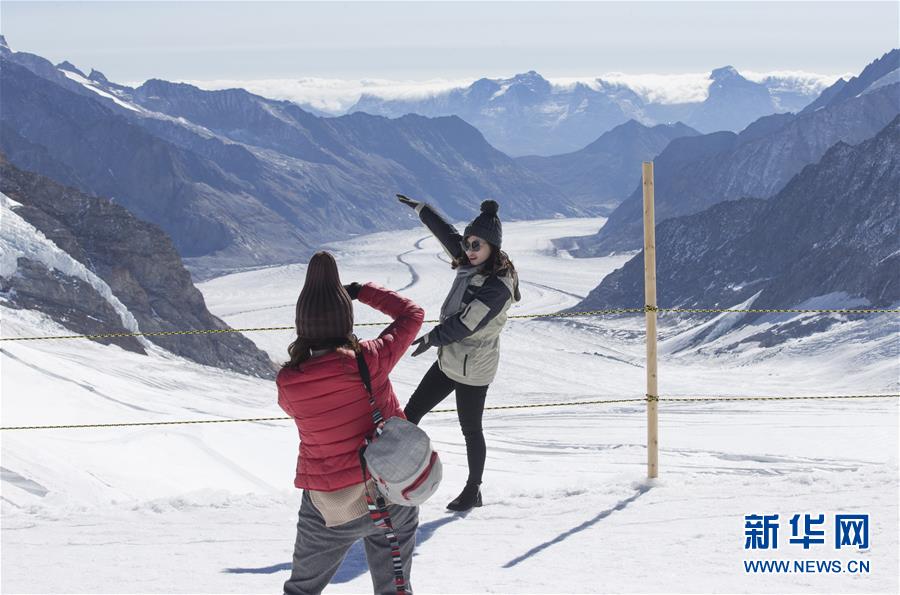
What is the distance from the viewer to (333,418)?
12.6 ft

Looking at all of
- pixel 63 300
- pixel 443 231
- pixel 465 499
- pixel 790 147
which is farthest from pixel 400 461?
pixel 790 147

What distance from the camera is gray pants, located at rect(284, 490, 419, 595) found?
3.95 m

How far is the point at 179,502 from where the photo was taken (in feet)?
22.9

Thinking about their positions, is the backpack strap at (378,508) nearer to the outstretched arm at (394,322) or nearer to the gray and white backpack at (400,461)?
the gray and white backpack at (400,461)

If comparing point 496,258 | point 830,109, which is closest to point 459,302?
point 496,258

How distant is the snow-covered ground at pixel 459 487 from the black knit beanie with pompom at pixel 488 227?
2072mm

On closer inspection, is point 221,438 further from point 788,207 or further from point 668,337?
point 788,207

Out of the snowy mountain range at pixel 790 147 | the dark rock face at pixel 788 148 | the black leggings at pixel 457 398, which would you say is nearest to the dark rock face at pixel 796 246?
the black leggings at pixel 457 398

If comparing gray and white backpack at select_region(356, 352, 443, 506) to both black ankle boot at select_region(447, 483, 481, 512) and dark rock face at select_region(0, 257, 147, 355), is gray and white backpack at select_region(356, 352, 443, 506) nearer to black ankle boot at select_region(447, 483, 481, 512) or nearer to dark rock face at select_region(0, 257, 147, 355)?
black ankle boot at select_region(447, 483, 481, 512)

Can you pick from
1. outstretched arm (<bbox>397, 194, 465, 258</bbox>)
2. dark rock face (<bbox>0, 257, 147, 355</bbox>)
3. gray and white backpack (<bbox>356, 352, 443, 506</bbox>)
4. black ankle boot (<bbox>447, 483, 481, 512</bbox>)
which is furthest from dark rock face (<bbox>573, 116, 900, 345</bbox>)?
gray and white backpack (<bbox>356, 352, 443, 506</bbox>)

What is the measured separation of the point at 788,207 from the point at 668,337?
37.1 metres

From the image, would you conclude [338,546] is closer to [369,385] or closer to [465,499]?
[369,385]

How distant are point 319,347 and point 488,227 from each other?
2.10 meters

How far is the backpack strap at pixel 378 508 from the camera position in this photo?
379 centimetres
